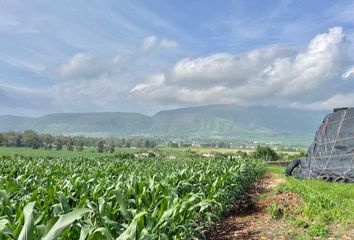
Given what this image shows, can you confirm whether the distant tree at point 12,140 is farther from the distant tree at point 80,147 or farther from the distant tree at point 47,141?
the distant tree at point 80,147

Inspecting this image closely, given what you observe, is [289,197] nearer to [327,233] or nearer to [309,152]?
[327,233]

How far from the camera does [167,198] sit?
20.1 ft

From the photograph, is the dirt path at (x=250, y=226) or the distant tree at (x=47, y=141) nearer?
the dirt path at (x=250, y=226)

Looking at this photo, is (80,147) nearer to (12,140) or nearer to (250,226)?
(12,140)

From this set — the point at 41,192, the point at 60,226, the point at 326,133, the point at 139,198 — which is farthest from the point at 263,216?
the point at 326,133

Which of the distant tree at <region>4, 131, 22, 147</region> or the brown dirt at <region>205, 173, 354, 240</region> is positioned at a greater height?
the distant tree at <region>4, 131, 22, 147</region>

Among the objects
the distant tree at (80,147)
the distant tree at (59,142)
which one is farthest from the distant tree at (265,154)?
the distant tree at (59,142)

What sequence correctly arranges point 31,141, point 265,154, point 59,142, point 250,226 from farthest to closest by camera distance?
point 59,142, point 31,141, point 265,154, point 250,226

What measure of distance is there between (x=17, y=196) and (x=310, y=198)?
821cm

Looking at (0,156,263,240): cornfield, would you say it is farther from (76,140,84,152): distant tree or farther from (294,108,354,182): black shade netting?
(76,140,84,152): distant tree

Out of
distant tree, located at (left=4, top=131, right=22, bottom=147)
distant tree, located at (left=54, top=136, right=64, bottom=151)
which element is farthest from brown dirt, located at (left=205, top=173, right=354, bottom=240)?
distant tree, located at (left=4, top=131, right=22, bottom=147)

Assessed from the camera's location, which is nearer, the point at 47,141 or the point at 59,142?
the point at 47,141

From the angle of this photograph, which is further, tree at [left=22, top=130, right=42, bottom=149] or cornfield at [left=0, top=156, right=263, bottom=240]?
tree at [left=22, top=130, right=42, bottom=149]

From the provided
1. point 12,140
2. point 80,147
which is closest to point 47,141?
point 12,140
